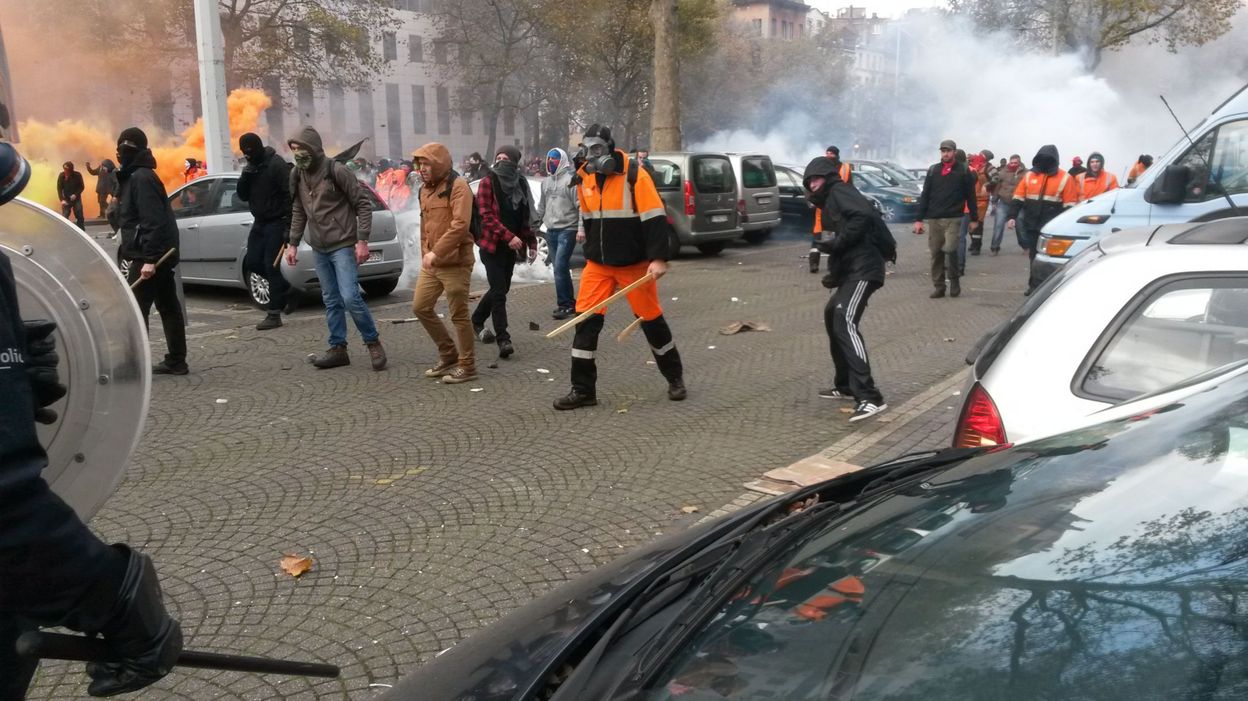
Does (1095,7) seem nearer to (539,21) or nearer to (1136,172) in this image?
(539,21)

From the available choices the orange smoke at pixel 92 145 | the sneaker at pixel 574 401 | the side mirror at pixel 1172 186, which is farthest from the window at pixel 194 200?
the orange smoke at pixel 92 145

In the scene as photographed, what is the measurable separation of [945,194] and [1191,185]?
409 centimetres

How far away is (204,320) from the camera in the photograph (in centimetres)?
1067

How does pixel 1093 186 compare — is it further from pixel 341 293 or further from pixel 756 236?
A: pixel 341 293

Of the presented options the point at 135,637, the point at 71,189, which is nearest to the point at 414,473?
the point at 135,637

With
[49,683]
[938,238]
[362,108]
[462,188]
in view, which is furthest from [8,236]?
[362,108]

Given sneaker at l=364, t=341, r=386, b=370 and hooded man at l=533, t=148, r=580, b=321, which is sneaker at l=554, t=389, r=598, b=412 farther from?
hooded man at l=533, t=148, r=580, b=321

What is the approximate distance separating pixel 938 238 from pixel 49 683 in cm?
1089

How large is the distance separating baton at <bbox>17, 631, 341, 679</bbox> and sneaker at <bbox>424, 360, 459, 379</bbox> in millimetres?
5377

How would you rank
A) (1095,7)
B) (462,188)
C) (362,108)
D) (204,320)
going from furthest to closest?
(362,108)
(1095,7)
(204,320)
(462,188)

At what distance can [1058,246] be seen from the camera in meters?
Result: 8.93

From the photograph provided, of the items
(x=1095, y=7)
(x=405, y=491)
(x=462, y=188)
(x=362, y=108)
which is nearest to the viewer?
(x=405, y=491)

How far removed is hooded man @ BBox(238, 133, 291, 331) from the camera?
940cm

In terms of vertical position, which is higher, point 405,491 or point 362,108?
point 362,108
